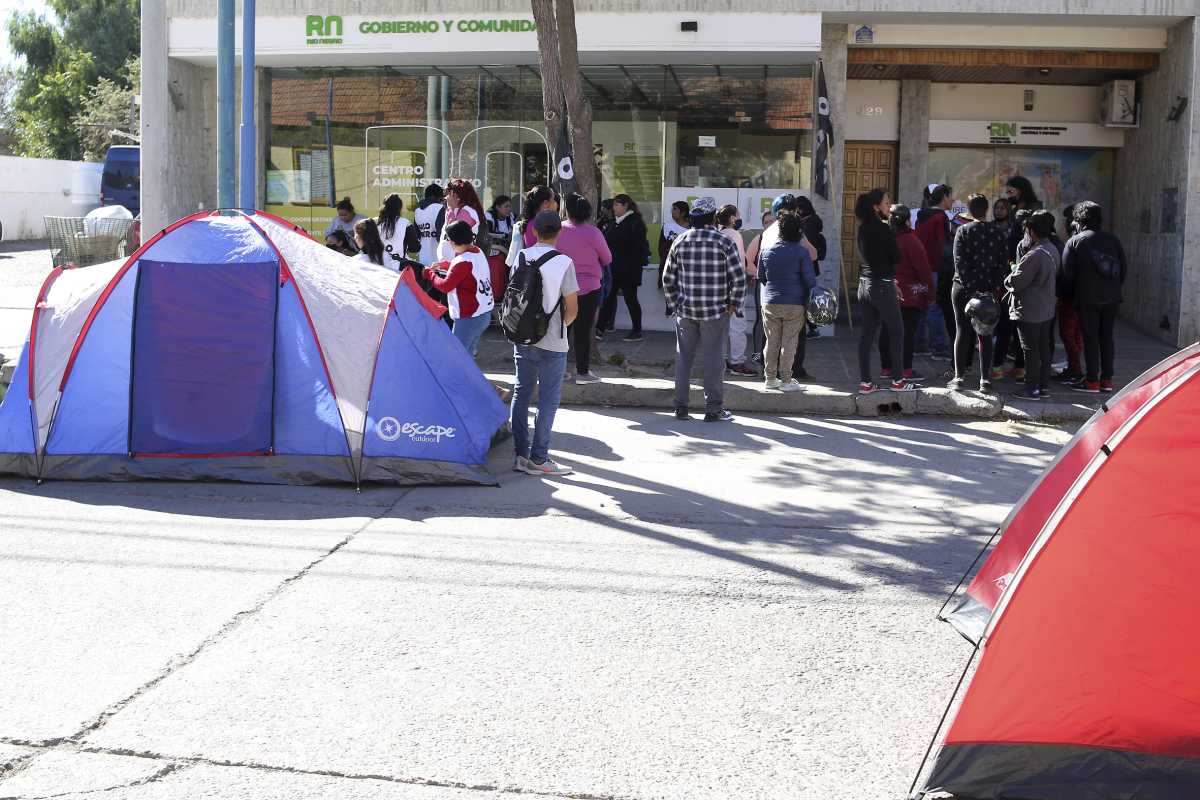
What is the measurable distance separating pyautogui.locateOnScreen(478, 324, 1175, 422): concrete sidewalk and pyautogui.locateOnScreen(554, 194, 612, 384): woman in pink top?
0.24m

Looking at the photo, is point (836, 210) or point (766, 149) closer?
point (836, 210)

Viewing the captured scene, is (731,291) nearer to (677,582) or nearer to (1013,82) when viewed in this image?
(677,582)

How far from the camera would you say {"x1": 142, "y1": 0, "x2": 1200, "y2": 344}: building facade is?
1606 cm

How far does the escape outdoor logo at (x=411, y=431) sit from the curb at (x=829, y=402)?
302 centimetres

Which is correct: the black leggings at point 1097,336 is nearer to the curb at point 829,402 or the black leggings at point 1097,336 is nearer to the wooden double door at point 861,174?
the curb at point 829,402

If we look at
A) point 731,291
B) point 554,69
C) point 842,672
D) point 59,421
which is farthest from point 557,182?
point 842,672

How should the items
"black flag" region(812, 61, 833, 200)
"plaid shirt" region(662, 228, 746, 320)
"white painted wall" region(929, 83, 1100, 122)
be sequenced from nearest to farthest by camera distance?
1. "plaid shirt" region(662, 228, 746, 320)
2. "black flag" region(812, 61, 833, 200)
3. "white painted wall" region(929, 83, 1100, 122)

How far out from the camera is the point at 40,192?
1490 inches

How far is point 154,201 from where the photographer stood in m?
12.6

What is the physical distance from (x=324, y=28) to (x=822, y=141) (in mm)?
6792

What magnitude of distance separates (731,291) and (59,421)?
5.05 metres

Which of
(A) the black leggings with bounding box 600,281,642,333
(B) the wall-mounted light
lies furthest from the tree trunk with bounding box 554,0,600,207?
(B) the wall-mounted light

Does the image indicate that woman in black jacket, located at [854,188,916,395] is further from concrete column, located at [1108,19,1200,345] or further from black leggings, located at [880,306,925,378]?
concrete column, located at [1108,19,1200,345]

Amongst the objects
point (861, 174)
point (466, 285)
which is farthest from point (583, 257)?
point (861, 174)
